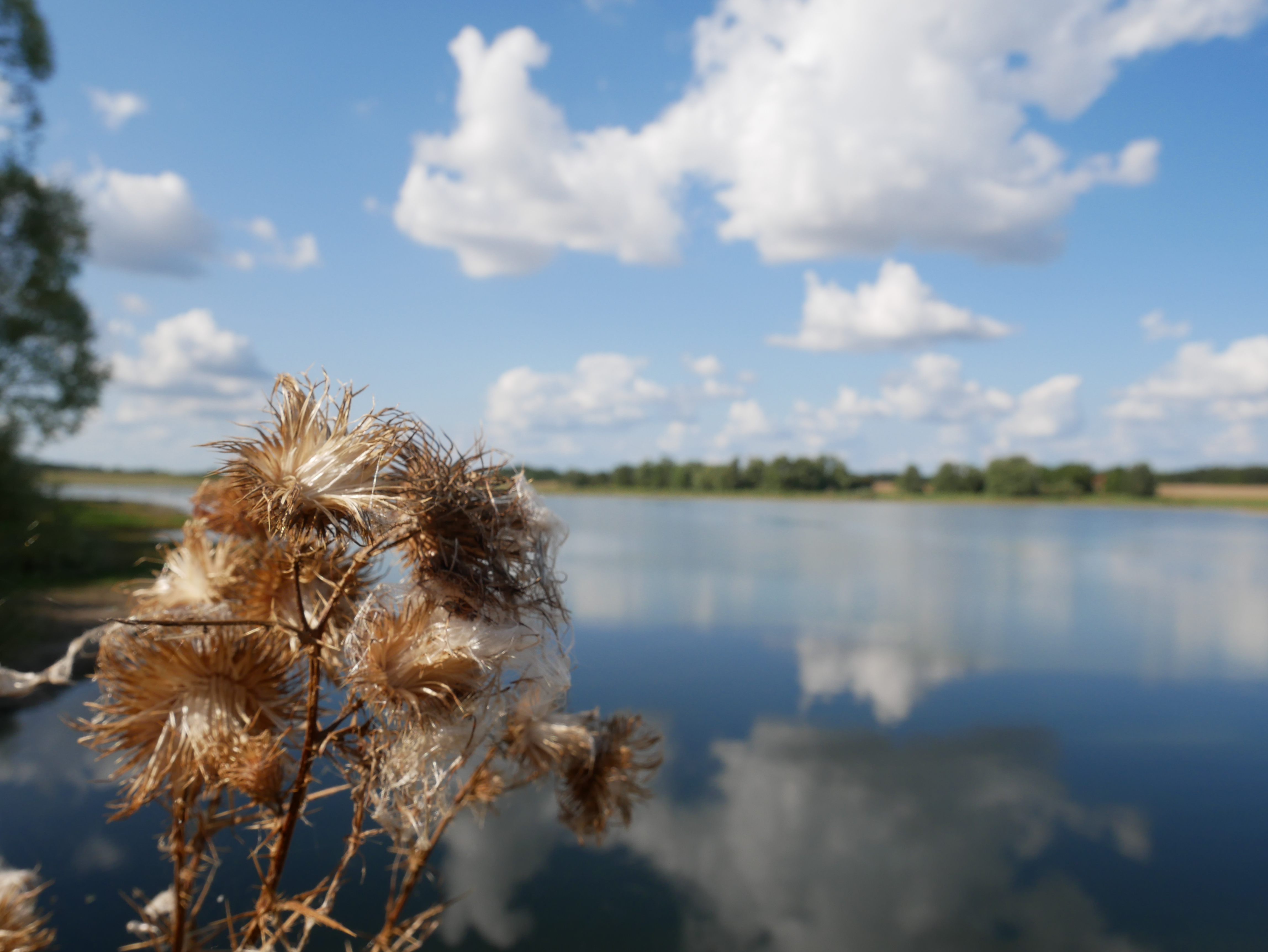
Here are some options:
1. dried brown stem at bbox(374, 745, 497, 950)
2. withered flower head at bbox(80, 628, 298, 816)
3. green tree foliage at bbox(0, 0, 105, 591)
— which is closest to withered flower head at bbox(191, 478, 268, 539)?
withered flower head at bbox(80, 628, 298, 816)

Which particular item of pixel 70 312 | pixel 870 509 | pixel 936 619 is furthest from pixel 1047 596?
pixel 870 509

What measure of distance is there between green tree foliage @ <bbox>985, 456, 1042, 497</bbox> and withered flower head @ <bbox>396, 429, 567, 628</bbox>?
107 m

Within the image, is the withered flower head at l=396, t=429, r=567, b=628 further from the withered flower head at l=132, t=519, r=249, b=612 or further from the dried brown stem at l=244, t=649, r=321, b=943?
the withered flower head at l=132, t=519, r=249, b=612

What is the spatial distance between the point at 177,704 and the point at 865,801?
9.11 metres

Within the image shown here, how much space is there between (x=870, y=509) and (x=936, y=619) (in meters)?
61.3

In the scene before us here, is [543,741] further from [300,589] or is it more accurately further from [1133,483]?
[1133,483]

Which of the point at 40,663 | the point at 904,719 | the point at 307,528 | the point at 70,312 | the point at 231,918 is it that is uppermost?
the point at 70,312

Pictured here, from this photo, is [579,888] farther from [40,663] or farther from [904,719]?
[40,663]

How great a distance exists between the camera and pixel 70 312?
2080 centimetres

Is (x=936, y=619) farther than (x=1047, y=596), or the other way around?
(x=1047, y=596)

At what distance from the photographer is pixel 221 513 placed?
2020 mm

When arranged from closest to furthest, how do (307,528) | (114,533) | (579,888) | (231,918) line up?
1. (307,528)
2. (231,918)
3. (579,888)
4. (114,533)

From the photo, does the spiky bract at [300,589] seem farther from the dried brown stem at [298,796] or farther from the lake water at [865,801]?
the lake water at [865,801]

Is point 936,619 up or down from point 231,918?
down
